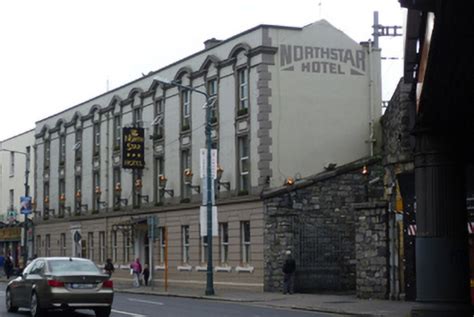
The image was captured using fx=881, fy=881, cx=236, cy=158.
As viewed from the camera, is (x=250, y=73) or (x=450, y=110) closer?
(x=450, y=110)

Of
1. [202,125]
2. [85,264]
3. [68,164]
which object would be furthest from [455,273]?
[68,164]

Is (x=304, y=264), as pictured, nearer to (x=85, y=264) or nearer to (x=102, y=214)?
(x=85, y=264)

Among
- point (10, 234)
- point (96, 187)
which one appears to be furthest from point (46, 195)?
point (96, 187)

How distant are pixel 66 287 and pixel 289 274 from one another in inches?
548

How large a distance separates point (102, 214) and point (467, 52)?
39242 millimetres

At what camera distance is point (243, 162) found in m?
37.5

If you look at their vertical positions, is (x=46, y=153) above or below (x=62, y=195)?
above

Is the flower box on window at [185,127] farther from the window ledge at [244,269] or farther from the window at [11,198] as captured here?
the window at [11,198]

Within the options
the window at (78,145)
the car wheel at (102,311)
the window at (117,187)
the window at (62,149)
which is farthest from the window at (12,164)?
the car wheel at (102,311)

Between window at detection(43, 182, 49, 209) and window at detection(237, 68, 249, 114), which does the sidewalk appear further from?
window at detection(43, 182, 49, 209)

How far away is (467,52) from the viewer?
13.5 metres

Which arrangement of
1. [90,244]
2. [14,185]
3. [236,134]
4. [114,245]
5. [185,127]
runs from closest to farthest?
1. [236,134]
2. [185,127]
3. [114,245]
4. [90,244]
5. [14,185]

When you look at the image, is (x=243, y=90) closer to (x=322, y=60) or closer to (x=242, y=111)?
(x=242, y=111)

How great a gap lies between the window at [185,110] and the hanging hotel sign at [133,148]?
12.1ft
